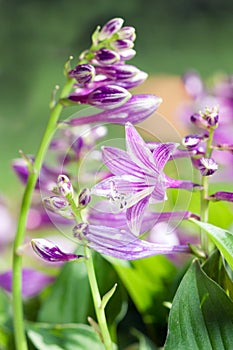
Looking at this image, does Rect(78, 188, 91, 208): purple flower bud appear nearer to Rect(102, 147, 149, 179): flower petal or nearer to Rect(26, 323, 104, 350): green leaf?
Rect(102, 147, 149, 179): flower petal

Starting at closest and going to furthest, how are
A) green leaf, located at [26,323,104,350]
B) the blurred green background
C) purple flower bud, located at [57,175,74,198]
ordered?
1. purple flower bud, located at [57,175,74,198]
2. green leaf, located at [26,323,104,350]
3. the blurred green background

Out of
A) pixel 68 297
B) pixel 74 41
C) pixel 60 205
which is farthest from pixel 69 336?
pixel 74 41

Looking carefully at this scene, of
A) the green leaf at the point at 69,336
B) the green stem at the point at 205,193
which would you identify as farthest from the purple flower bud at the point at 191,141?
the green leaf at the point at 69,336

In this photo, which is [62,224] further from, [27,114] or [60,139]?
[27,114]

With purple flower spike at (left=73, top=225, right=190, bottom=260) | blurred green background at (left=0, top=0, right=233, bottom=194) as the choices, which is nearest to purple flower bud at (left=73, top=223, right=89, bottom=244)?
purple flower spike at (left=73, top=225, right=190, bottom=260)

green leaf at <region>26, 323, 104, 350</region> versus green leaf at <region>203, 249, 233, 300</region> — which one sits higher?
green leaf at <region>203, 249, 233, 300</region>

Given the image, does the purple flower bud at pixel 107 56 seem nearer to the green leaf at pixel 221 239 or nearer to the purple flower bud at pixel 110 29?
the purple flower bud at pixel 110 29
